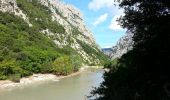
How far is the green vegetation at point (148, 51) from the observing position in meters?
16.5

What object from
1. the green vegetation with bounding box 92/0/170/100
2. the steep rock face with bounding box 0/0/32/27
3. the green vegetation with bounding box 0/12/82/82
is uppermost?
the steep rock face with bounding box 0/0/32/27

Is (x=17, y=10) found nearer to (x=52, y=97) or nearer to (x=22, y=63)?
(x=22, y=63)

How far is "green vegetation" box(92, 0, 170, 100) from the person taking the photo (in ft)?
54.0

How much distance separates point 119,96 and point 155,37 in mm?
3069

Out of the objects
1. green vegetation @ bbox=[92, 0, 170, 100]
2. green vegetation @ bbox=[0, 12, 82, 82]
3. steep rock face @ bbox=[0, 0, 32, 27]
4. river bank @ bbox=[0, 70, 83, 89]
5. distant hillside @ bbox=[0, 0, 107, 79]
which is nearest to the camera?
green vegetation @ bbox=[92, 0, 170, 100]

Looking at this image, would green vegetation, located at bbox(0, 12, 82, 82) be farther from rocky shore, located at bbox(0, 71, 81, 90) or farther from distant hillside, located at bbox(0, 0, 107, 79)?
rocky shore, located at bbox(0, 71, 81, 90)

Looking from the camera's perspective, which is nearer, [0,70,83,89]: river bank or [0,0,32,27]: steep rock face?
[0,70,83,89]: river bank

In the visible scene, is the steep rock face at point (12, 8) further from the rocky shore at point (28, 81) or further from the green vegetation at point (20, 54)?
the rocky shore at point (28, 81)

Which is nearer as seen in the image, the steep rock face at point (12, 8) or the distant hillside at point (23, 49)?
the distant hillside at point (23, 49)

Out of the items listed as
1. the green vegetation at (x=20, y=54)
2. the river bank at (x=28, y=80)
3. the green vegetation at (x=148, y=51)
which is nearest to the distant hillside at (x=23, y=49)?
the green vegetation at (x=20, y=54)

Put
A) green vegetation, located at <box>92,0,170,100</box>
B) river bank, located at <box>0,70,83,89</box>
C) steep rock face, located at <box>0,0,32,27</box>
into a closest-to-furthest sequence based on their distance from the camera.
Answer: green vegetation, located at <box>92,0,170,100</box> < river bank, located at <box>0,70,83,89</box> < steep rock face, located at <box>0,0,32,27</box>

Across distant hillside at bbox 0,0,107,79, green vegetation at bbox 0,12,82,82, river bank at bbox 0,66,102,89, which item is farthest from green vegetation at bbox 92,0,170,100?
distant hillside at bbox 0,0,107,79

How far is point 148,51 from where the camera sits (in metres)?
17.7

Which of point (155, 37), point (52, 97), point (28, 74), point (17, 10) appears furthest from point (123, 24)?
point (17, 10)
